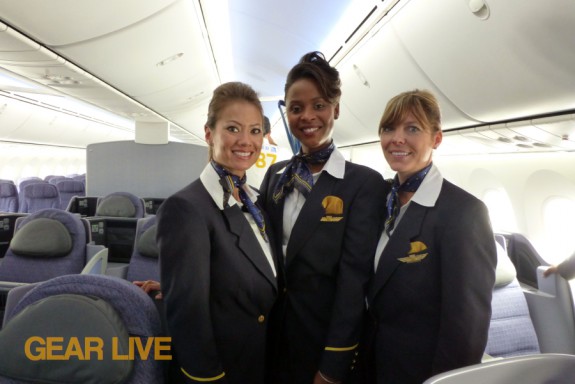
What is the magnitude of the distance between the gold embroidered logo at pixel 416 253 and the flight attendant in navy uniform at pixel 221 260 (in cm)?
54

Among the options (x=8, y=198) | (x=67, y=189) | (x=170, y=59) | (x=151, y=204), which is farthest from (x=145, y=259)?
(x=67, y=189)

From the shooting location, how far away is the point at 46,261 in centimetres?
326

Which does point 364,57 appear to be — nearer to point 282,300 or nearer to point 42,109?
point 282,300

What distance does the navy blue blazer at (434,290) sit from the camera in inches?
51.3

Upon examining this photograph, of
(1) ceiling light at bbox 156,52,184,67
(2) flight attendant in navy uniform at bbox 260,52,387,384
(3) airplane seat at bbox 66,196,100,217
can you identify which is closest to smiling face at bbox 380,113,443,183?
(2) flight attendant in navy uniform at bbox 260,52,387,384

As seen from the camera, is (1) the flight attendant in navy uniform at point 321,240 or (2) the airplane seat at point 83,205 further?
(2) the airplane seat at point 83,205

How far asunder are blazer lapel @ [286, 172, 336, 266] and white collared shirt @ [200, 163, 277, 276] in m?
0.09

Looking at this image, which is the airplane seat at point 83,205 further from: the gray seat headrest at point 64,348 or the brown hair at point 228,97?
the brown hair at point 228,97

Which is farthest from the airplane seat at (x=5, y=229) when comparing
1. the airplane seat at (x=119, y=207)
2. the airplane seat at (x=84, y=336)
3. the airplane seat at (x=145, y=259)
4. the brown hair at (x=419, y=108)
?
the brown hair at (x=419, y=108)

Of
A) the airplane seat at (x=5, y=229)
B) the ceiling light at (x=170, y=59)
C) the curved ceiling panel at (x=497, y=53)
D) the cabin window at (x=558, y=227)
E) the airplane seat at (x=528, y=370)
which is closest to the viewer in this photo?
the airplane seat at (x=528, y=370)

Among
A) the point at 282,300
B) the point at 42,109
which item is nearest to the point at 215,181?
the point at 282,300

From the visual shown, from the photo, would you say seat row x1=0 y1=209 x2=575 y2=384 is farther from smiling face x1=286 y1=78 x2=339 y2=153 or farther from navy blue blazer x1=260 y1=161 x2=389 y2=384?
smiling face x1=286 y1=78 x2=339 y2=153

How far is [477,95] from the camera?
2635 mm

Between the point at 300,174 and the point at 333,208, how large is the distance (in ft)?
0.77
